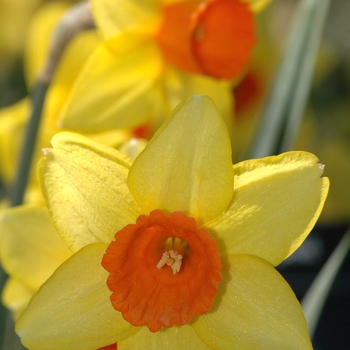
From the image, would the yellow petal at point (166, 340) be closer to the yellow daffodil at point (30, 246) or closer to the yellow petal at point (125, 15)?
the yellow daffodil at point (30, 246)

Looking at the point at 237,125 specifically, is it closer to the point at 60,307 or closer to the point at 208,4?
the point at 208,4

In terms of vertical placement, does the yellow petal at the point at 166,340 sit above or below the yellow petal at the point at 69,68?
below

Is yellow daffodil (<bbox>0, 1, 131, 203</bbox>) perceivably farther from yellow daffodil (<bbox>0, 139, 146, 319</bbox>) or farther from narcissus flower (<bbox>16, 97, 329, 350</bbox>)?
narcissus flower (<bbox>16, 97, 329, 350</bbox>)

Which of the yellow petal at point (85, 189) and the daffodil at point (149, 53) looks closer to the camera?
the yellow petal at point (85, 189)

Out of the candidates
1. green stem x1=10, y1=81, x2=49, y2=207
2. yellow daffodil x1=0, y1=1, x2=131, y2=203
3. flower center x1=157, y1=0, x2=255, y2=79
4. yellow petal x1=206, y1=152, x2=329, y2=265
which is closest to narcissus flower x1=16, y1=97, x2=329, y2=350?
yellow petal x1=206, y1=152, x2=329, y2=265

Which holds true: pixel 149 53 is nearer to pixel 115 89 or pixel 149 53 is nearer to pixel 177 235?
pixel 115 89

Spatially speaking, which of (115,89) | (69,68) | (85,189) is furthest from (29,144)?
(69,68)

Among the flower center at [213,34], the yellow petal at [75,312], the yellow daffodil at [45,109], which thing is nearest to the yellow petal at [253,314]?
the yellow petal at [75,312]

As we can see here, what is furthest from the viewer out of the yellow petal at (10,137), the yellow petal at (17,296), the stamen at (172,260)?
the yellow petal at (10,137)
